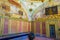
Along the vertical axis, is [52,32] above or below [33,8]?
below

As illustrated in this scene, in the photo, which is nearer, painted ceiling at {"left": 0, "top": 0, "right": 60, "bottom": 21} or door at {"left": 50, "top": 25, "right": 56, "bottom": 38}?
door at {"left": 50, "top": 25, "right": 56, "bottom": 38}

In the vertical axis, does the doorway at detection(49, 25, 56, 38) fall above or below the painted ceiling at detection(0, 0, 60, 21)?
below

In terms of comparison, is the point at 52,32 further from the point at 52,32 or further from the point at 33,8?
the point at 33,8

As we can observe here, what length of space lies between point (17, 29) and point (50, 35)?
3.44 m

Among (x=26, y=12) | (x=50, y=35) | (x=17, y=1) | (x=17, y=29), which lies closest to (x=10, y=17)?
(x=17, y=29)

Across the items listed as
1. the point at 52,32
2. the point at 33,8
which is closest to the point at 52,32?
the point at 52,32

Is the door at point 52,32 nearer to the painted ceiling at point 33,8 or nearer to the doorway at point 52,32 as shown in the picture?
the doorway at point 52,32

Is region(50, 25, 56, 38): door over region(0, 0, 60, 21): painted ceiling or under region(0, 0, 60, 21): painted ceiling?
under

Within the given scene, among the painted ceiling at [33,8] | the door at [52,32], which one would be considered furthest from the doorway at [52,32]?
the painted ceiling at [33,8]

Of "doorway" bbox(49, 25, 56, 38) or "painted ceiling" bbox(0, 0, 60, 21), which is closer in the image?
"doorway" bbox(49, 25, 56, 38)

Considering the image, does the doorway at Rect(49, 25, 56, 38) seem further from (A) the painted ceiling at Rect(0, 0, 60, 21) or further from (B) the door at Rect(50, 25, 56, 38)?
(A) the painted ceiling at Rect(0, 0, 60, 21)

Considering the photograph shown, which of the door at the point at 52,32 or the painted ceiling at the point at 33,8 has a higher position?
the painted ceiling at the point at 33,8

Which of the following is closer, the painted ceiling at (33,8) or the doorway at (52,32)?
the doorway at (52,32)

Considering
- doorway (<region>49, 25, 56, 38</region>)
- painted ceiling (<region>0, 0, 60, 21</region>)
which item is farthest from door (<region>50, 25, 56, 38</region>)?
painted ceiling (<region>0, 0, 60, 21</region>)
